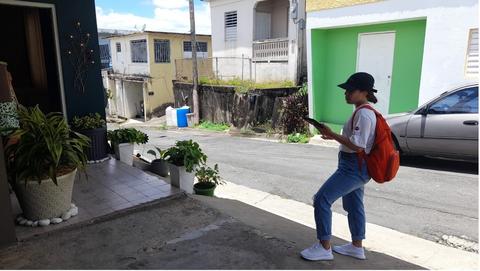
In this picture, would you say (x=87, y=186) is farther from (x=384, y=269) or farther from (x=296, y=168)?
(x=296, y=168)

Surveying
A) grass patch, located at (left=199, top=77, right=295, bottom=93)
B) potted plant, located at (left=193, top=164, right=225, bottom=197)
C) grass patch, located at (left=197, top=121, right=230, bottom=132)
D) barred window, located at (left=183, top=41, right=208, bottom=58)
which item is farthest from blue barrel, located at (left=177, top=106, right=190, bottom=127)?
potted plant, located at (left=193, top=164, right=225, bottom=197)

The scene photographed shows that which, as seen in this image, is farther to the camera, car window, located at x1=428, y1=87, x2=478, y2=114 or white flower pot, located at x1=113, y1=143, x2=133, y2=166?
car window, located at x1=428, y1=87, x2=478, y2=114

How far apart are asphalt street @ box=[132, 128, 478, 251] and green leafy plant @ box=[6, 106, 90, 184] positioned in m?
3.37

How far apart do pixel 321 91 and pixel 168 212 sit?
859 centimetres

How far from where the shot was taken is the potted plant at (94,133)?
5.57 metres

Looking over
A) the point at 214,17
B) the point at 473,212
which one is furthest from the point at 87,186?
the point at 214,17

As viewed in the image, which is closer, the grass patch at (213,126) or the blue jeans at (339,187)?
the blue jeans at (339,187)

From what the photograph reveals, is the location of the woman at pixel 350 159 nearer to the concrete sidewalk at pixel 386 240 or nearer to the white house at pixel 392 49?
the concrete sidewalk at pixel 386 240

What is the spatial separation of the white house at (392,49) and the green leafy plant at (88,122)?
6.99m

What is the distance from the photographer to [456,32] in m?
7.90

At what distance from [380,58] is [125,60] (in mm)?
18032

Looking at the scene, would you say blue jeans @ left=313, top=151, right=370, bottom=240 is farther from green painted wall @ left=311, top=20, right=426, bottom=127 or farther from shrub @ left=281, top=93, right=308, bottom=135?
shrub @ left=281, top=93, right=308, bottom=135

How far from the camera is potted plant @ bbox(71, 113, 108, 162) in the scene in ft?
18.3

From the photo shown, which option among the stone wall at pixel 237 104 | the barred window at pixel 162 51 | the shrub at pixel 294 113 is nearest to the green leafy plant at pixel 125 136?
the shrub at pixel 294 113
